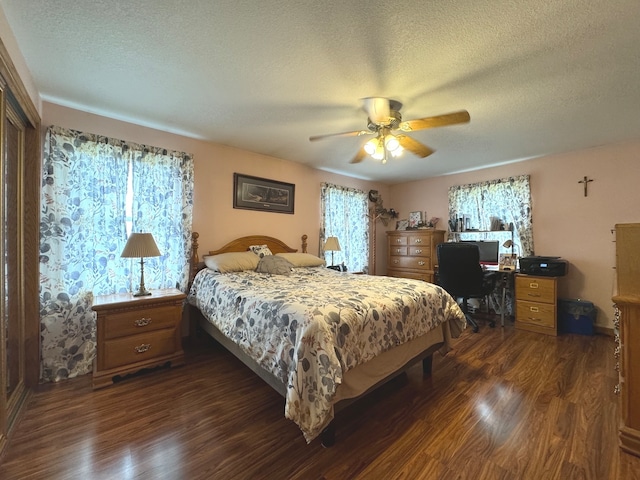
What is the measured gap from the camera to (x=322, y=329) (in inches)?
57.9

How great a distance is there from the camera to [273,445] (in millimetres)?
1582

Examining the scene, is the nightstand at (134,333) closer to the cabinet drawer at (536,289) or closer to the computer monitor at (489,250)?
the cabinet drawer at (536,289)

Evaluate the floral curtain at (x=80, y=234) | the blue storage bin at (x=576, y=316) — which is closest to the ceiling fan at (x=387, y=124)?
the floral curtain at (x=80, y=234)

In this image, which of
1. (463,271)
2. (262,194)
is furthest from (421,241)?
(262,194)

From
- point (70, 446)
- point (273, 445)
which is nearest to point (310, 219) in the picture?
point (273, 445)

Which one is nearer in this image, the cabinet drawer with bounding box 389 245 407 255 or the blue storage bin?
the blue storage bin

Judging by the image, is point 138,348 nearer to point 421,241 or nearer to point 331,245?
point 331,245

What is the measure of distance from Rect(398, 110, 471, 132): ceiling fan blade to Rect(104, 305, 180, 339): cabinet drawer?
256cm

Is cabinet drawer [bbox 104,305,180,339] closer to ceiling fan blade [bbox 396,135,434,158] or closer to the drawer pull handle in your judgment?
the drawer pull handle

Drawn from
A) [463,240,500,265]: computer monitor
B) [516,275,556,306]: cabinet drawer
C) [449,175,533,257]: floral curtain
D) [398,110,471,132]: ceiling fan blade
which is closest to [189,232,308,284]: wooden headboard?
[398,110,471,132]: ceiling fan blade

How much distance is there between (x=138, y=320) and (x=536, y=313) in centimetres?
440

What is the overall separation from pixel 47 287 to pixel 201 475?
6.67 ft

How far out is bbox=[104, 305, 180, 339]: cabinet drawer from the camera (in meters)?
2.18

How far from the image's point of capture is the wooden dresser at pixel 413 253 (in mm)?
4516
